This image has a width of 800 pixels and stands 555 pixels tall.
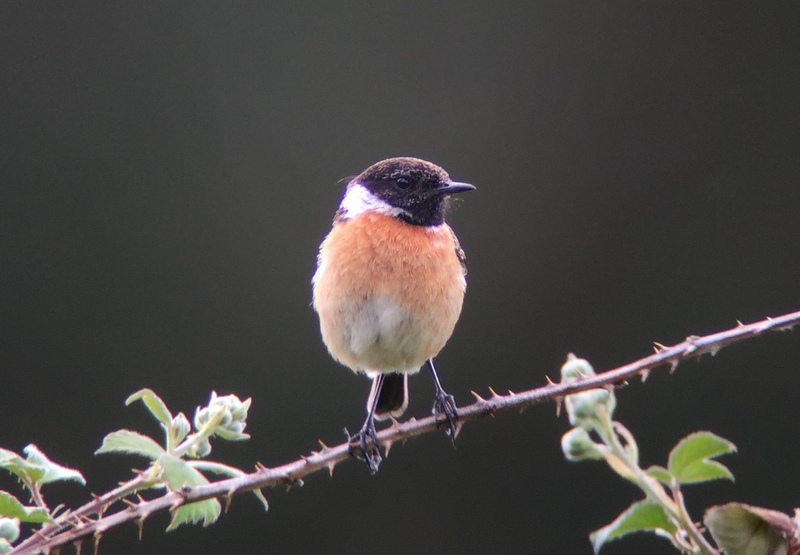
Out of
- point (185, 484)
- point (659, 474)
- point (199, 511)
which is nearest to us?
point (659, 474)

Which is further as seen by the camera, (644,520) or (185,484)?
(185,484)

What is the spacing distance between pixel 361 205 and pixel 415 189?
237 millimetres

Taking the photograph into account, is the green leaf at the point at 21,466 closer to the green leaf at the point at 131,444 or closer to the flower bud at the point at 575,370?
the green leaf at the point at 131,444

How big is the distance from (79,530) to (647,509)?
744mm

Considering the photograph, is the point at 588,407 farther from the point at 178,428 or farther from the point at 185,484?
the point at 178,428

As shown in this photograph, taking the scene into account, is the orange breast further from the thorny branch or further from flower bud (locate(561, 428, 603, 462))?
flower bud (locate(561, 428, 603, 462))

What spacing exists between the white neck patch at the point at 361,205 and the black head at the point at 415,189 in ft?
0.05

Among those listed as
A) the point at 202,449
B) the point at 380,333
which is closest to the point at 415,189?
the point at 380,333

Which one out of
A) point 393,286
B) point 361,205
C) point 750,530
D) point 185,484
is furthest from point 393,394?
point 750,530

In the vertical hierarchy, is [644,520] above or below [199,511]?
above

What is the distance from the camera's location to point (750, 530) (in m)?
0.83

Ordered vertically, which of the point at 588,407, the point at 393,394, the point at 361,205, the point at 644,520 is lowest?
the point at 393,394

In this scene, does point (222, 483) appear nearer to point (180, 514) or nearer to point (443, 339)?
point (180, 514)

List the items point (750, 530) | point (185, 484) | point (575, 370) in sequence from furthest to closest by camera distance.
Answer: point (185, 484) → point (575, 370) → point (750, 530)
